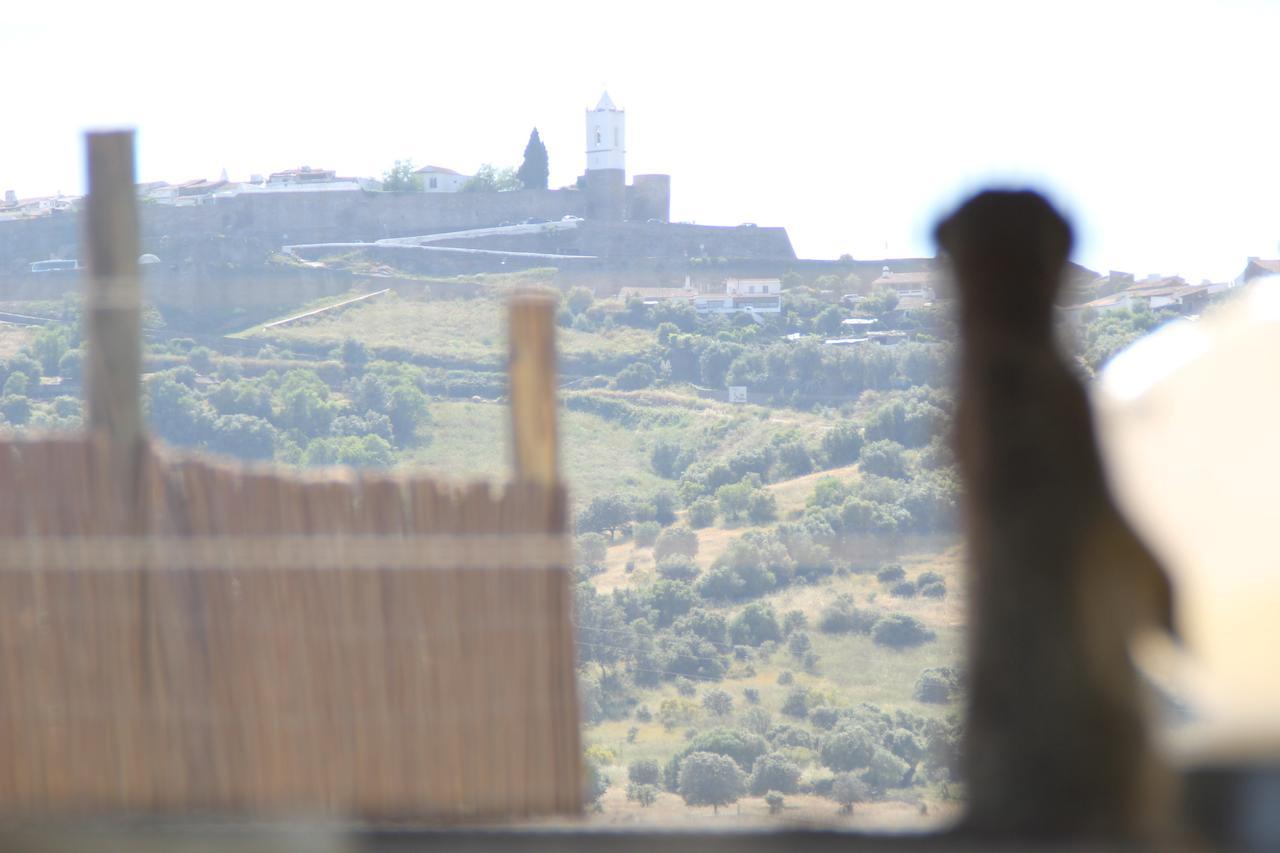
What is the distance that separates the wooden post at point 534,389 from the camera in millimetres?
2014

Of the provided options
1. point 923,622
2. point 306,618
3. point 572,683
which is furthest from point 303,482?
point 923,622

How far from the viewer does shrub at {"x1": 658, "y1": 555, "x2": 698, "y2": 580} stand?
22359 mm

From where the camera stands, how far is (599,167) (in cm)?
5806

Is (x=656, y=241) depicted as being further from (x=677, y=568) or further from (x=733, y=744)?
(x=733, y=744)

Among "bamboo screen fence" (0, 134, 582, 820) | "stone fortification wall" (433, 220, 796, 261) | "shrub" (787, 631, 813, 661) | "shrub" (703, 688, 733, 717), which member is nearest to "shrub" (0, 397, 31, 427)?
"shrub" (703, 688, 733, 717)

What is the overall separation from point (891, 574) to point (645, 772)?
27.3 ft

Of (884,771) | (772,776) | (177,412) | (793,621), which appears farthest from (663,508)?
(177,412)

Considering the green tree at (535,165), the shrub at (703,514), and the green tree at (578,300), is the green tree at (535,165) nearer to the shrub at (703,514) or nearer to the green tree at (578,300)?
the green tree at (578,300)

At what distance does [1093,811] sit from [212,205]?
3377 centimetres

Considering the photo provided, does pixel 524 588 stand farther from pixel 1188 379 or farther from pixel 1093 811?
pixel 1188 379

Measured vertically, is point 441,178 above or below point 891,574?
above

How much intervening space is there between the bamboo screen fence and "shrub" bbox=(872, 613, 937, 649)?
1873 centimetres

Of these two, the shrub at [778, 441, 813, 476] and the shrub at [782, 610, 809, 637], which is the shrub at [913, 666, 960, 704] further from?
the shrub at [778, 441, 813, 476]

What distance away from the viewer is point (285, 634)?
79.9 inches
